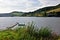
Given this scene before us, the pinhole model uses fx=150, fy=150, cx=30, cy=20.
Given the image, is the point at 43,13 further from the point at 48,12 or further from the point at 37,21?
the point at 37,21

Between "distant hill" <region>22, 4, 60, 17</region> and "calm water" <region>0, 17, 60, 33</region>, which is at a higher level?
"distant hill" <region>22, 4, 60, 17</region>

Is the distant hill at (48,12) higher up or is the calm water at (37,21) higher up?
the distant hill at (48,12)

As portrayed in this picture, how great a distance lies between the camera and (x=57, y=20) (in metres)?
3.48

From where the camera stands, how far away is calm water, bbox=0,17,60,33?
3.36m

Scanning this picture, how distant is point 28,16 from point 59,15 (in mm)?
726

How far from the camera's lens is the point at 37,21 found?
3.43 m

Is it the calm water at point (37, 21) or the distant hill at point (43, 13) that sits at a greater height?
the distant hill at point (43, 13)

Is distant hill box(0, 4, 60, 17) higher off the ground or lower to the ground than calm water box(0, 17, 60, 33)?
higher

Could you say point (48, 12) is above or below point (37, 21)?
above

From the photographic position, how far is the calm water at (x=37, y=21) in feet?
11.0

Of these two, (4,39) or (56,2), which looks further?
(56,2)

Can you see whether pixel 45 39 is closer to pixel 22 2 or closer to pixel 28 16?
pixel 28 16

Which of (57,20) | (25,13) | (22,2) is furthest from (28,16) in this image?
(57,20)

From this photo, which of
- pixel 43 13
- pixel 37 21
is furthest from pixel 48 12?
pixel 37 21
